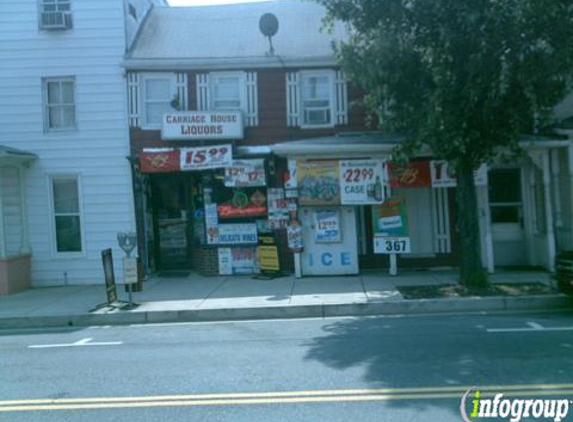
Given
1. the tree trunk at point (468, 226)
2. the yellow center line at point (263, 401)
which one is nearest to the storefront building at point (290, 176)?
the tree trunk at point (468, 226)

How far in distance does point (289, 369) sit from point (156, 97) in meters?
9.72

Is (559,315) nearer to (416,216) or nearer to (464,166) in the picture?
(464,166)

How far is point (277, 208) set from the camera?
14.3m

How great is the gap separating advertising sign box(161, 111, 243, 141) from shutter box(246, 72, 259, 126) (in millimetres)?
465

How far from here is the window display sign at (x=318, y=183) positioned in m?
13.4

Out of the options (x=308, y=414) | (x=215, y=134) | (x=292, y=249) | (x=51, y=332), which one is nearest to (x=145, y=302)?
(x=51, y=332)

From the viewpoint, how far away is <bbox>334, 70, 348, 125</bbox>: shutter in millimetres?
14617

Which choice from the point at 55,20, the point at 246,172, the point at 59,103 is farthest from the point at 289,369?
the point at 55,20

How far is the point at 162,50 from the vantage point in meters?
Result: 15.1

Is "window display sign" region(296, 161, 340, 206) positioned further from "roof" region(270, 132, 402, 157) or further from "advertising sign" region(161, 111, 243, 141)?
"advertising sign" region(161, 111, 243, 141)

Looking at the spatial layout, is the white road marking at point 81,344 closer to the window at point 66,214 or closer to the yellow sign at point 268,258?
the yellow sign at point 268,258

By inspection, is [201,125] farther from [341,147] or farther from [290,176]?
[341,147]

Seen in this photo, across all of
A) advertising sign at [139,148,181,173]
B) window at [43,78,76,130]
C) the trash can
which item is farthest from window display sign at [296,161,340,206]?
window at [43,78,76,130]

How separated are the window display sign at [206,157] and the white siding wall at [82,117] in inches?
62.6
